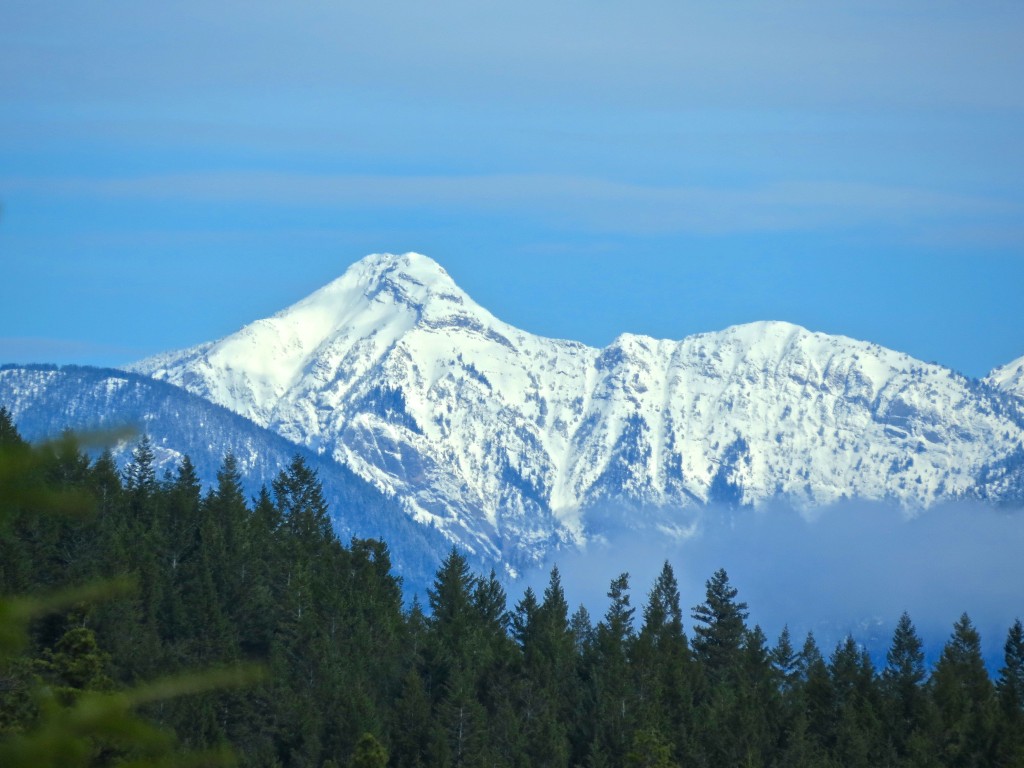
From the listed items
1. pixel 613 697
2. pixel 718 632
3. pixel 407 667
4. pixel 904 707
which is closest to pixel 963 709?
pixel 904 707

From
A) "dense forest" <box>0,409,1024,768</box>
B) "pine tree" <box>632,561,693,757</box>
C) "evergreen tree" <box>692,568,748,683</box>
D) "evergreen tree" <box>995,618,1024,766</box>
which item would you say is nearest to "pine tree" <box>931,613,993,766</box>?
"dense forest" <box>0,409,1024,768</box>

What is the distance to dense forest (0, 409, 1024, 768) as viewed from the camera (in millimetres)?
87375

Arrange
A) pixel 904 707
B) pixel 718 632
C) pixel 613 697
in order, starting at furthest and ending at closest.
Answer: pixel 718 632, pixel 904 707, pixel 613 697

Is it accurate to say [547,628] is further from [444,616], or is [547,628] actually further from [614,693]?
[614,693]

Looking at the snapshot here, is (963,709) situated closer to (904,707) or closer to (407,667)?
(904,707)

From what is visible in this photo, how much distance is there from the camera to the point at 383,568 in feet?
470

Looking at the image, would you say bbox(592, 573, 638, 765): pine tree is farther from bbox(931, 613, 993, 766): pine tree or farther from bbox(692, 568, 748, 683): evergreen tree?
bbox(931, 613, 993, 766): pine tree

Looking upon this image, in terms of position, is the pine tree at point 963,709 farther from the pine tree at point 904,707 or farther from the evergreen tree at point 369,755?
the evergreen tree at point 369,755

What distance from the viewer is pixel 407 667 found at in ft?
371

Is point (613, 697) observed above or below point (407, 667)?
below

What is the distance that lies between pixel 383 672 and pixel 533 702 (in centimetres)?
1062

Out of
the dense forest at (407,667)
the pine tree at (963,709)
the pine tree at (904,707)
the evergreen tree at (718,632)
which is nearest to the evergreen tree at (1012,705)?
the dense forest at (407,667)

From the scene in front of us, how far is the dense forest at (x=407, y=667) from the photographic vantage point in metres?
87.4

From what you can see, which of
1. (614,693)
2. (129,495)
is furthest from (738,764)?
(129,495)
